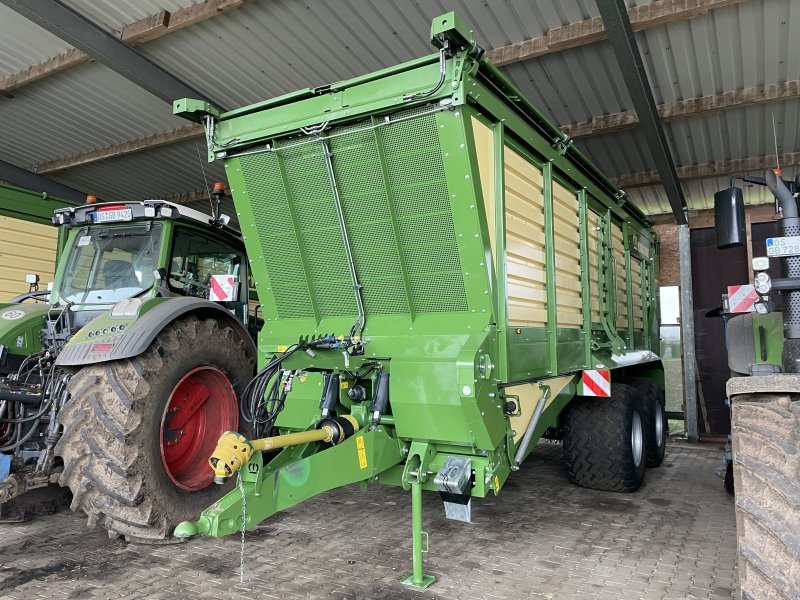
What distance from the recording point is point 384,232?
3.45m

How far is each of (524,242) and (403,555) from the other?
6.73 ft

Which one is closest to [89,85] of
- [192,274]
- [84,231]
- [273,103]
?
[84,231]

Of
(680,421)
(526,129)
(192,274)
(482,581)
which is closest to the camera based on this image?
(482,581)

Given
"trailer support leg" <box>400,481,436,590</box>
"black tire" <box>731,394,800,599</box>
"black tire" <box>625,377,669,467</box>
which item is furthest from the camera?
"black tire" <box>625,377,669,467</box>

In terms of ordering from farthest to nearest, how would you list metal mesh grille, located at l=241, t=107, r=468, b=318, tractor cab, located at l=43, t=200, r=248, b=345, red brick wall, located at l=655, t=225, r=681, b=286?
red brick wall, located at l=655, t=225, r=681, b=286 < tractor cab, located at l=43, t=200, r=248, b=345 < metal mesh grille, located at l=241, t=107, r=468, b=318

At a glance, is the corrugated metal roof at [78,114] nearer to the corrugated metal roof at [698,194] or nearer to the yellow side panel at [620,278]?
the yellow side panel at [620,278]

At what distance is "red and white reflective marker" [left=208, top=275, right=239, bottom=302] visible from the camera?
4785mm

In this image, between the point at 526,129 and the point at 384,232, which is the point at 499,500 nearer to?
the point at 384,232

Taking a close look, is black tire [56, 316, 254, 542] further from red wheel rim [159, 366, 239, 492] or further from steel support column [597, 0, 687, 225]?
steel support column [597, 0, 687, 225]

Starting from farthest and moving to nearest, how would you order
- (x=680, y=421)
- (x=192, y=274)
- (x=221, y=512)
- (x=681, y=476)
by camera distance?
(x=680, y=421) → (x=681, y=476) → (x=192, y=274) → (x=221, y=512)

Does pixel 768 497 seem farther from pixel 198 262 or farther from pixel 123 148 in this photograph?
pixel 123 148

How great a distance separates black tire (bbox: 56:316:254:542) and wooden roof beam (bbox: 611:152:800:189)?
702cm

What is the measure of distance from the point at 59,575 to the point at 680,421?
817 cm

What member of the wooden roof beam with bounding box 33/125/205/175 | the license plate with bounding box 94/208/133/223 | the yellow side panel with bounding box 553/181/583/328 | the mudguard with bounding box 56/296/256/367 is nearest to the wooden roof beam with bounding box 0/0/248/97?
the wooden roof beam with bounding box 33/125/205/175
